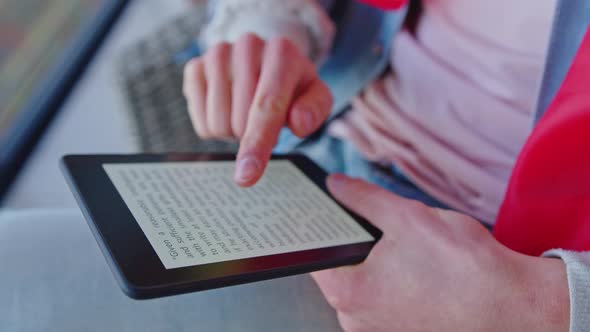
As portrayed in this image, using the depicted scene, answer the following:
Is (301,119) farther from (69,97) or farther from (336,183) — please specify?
(69,97)

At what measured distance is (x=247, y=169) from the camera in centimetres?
38

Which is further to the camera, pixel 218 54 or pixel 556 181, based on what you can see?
pixel 218 54

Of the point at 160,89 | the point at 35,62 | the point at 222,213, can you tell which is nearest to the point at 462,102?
the point at 222,213

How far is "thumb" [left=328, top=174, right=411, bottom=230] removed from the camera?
40cm

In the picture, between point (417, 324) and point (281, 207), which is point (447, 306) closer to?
point (417, 324)

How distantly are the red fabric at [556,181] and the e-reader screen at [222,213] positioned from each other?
0.41ft

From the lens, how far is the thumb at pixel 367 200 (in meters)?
0.40

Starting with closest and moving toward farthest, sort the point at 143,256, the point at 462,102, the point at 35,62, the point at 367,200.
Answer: the point at 143,256 → the point at 367,200 → the point at 462,102 → the point at 35,62

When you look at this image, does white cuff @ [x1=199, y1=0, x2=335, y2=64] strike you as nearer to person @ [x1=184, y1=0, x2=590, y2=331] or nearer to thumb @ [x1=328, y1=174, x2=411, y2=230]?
person @ [x1=184, y1=0, x2=590, y2=331]

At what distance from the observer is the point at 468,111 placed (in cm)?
51

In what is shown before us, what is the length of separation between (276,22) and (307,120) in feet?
0.63

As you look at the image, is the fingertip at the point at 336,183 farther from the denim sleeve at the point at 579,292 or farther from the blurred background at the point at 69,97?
the blurred background at the point at 69,97

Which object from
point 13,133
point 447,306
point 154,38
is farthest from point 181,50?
point 447,306

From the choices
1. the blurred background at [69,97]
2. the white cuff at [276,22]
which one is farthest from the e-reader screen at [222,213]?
the blurred background at [69,97]
